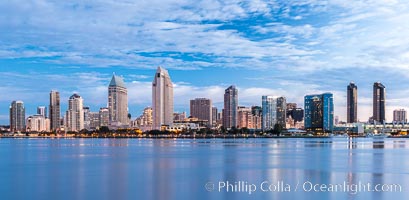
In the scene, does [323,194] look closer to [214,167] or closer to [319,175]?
[319,175]

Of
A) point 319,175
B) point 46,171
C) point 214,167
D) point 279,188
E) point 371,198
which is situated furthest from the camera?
point 214,167

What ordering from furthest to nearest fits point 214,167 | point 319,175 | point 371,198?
point 214,167 < point 319,175 < point 371,198

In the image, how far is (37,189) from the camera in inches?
1233

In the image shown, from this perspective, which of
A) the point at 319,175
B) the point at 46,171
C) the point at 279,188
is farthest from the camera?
the point at 46,171

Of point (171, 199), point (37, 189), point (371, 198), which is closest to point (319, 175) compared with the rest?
point (371, 198)

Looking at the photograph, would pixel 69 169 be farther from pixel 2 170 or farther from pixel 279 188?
pixel 279 188

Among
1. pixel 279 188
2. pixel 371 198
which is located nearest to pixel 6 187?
pixel 279 188

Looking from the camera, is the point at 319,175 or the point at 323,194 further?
the point at 319,175

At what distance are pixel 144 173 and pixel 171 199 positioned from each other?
14254 millimetres

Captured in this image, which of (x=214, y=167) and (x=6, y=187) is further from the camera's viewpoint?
(x=214, y=167)

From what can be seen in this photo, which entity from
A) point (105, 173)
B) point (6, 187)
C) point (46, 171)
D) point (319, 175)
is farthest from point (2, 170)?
point (319, 175)

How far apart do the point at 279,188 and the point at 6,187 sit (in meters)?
18.0

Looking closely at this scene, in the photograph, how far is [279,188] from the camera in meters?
31.1

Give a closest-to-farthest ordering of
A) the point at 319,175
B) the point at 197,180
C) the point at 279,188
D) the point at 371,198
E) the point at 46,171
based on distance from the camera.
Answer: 1. the point at 371,198
2. the point at 279,188
3. the point at 197,180
4. the point at 319,175
5. the point at 46,171
